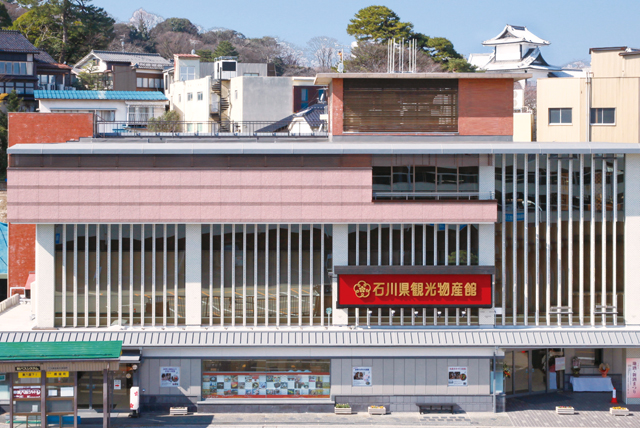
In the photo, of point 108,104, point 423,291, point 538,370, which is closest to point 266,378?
point 423,291

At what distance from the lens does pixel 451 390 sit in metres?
34.7

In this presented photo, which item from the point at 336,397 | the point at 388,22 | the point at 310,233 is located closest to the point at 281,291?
the point at 310,233

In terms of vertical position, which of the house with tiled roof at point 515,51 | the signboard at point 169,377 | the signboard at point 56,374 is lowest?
the signboard at point 169,377

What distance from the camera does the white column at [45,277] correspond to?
112 feet

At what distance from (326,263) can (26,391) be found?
13.1m

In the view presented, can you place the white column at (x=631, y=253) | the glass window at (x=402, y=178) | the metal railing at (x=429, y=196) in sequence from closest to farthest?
the metal railing at (x=429, y=196) < the glass window at (x=402, y=178) < the white column at (x=631, y=253)

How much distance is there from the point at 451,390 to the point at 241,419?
9.06 metres

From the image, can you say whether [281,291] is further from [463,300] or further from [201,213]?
[463,300]

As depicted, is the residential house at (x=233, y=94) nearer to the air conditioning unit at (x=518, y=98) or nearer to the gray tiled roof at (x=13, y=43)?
the gray tiled roof at (x=13, y=43)

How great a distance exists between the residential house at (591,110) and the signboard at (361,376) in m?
20.6

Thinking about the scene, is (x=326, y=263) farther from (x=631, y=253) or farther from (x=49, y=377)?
(x=631, y=253)

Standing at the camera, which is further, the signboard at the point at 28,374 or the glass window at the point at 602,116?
the glass window at the point at 602,116

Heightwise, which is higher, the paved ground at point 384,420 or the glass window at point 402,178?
the glass window at point 402,178

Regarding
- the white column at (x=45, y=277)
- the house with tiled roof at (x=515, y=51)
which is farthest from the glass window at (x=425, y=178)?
the house with tiled roof at (x=515, y=51)
